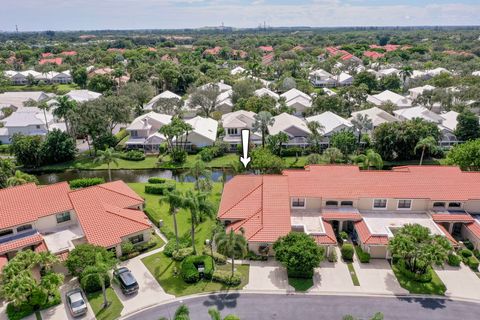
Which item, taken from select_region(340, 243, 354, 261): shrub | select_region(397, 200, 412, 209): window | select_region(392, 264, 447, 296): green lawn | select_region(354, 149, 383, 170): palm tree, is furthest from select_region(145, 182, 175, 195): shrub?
select_region(392, 264, 447, 296): green lawn

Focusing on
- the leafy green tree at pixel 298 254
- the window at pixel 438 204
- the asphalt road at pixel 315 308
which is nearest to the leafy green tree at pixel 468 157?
the window at pixel 438 204

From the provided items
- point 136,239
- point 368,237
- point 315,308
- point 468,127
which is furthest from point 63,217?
point 468,127

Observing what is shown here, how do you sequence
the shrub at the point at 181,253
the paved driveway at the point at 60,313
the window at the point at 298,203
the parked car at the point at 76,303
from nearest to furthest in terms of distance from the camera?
the parked car at the point at 76,303 < the paved driveway at the point at 60,313 < the shrub at the point at 181,253 < the window at the point at 298,203

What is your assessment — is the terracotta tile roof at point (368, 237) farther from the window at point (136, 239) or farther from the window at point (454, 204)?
the window at point (136, 239)

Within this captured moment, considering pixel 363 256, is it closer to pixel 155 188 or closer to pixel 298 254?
pixel 298 254

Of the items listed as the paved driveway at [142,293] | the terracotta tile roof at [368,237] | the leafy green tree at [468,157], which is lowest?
the paved driveway at [142,293]

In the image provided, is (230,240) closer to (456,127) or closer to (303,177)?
(303,177)
